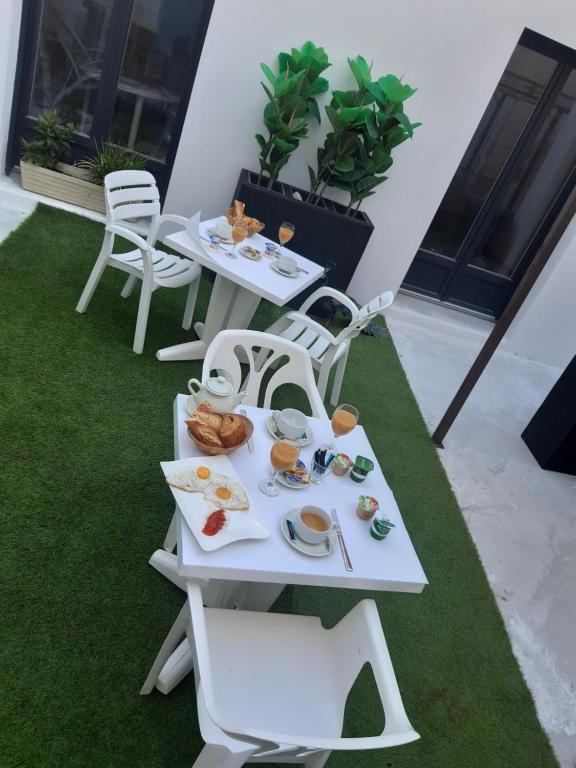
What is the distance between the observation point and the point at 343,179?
178 inches

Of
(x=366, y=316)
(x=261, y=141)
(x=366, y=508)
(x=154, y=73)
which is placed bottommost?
(x=366, y=508)

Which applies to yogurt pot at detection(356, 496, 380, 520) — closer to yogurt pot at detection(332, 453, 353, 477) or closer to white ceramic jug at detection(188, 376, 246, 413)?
yogurt pot at detection(332, 453, 353, 477)

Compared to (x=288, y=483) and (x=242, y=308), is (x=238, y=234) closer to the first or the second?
(x=242, y=308)

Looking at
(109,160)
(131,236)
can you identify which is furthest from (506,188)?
(131,236)

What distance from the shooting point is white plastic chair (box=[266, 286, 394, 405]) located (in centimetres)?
340

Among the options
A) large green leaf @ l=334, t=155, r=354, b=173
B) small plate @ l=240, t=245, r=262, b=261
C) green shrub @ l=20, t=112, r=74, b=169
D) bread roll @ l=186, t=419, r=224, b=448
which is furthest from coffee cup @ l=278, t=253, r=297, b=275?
green shrub @ l=20, t=112, r=74, b=169

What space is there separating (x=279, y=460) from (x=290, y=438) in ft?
0.76

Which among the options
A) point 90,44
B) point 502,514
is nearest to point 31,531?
point 502,514

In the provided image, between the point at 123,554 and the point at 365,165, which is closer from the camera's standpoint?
the point at 123,554

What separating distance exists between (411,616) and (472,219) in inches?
162

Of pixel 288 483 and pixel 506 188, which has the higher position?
pixel 506 188

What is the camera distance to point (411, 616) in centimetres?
277

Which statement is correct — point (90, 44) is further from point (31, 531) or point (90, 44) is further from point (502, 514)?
point (502, 514)

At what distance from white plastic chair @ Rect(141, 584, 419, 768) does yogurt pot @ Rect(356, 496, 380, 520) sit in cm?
29
